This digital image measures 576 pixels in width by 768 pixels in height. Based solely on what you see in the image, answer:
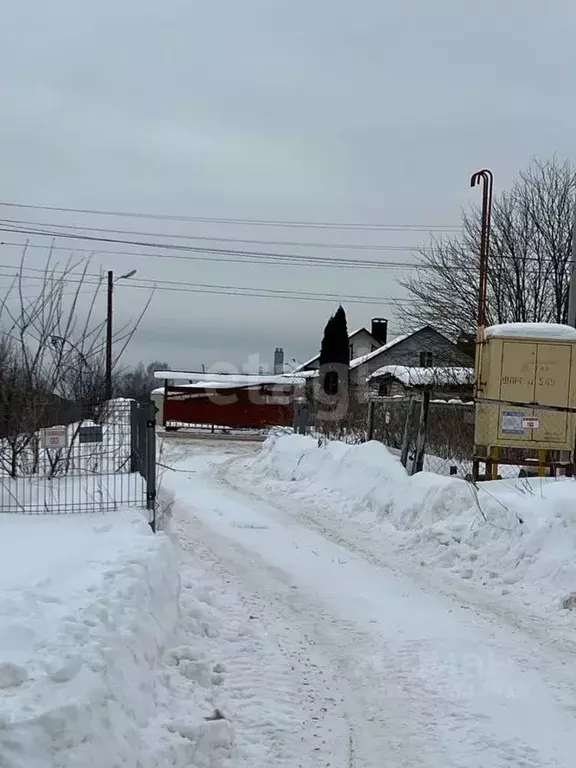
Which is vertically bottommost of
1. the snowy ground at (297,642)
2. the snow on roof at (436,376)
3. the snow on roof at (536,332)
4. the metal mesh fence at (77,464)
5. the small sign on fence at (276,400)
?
the snowy ground at (297,642)

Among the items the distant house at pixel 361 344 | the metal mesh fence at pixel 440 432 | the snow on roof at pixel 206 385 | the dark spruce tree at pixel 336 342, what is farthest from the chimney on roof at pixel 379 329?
the metal mesh fence at pixel 440 432

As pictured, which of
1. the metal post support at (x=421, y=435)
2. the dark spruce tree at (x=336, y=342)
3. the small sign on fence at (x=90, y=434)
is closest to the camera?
the small sign on fence at (x=90, y=434)

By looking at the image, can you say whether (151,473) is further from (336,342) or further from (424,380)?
(336,342)

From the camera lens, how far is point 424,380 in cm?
2669

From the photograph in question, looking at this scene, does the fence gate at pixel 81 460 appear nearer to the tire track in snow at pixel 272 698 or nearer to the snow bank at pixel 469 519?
the tire track in snow at pixel 272 698

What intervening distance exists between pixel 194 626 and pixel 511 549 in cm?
387

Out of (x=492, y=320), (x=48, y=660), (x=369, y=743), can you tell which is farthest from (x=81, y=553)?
(x=492, y=320)

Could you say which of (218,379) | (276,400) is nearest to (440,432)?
(276,400)

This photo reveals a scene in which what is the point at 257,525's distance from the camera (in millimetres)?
10484

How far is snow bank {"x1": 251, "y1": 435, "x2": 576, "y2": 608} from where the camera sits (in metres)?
7.45

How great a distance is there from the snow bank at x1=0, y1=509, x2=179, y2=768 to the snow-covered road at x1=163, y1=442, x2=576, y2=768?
633mm

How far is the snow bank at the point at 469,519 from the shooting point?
7445 mm

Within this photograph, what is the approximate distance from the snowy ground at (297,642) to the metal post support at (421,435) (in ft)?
5.93

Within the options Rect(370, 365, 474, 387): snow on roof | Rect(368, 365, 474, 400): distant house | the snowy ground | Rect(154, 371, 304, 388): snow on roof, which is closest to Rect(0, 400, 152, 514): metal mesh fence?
the snowy ground
